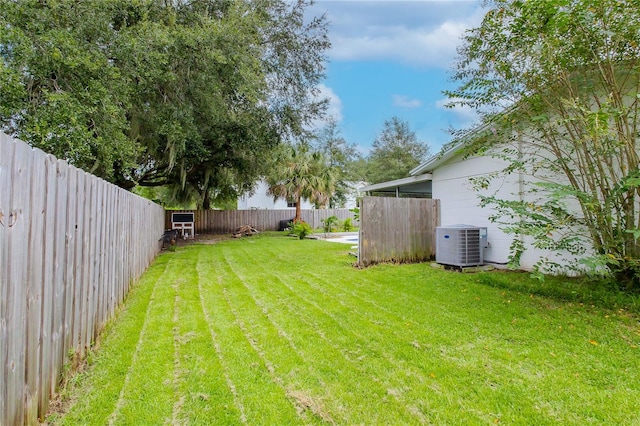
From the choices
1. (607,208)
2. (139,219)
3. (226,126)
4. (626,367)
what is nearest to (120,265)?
(139,219)

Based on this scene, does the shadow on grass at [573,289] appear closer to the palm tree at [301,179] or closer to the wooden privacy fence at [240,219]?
the palm tree at [301,179]

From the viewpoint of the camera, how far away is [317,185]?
60.1 feet

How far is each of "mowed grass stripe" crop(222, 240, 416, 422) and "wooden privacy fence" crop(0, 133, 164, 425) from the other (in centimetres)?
159

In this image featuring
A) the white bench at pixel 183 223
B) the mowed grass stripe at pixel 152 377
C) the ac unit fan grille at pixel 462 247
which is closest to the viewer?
the mowed grass stripe at pixel 152 377

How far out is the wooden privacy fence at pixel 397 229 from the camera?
292 inches

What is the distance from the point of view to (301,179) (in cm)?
1812

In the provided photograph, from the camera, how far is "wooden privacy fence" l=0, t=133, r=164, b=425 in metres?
1.54

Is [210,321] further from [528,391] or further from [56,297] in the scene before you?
[528,391]

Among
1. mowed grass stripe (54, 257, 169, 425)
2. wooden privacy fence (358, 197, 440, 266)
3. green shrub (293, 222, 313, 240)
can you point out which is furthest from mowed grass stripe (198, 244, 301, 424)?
green shrub (293, 222, 313, 240)

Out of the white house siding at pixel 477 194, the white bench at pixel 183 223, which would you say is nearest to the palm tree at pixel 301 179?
the white bench at pixel 183 223

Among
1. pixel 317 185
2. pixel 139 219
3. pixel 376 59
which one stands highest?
pixel 376 59

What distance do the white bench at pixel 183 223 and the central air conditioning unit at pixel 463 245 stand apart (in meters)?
11.5

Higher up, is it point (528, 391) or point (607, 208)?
point (607, 208)

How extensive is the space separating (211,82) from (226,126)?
106 inches
